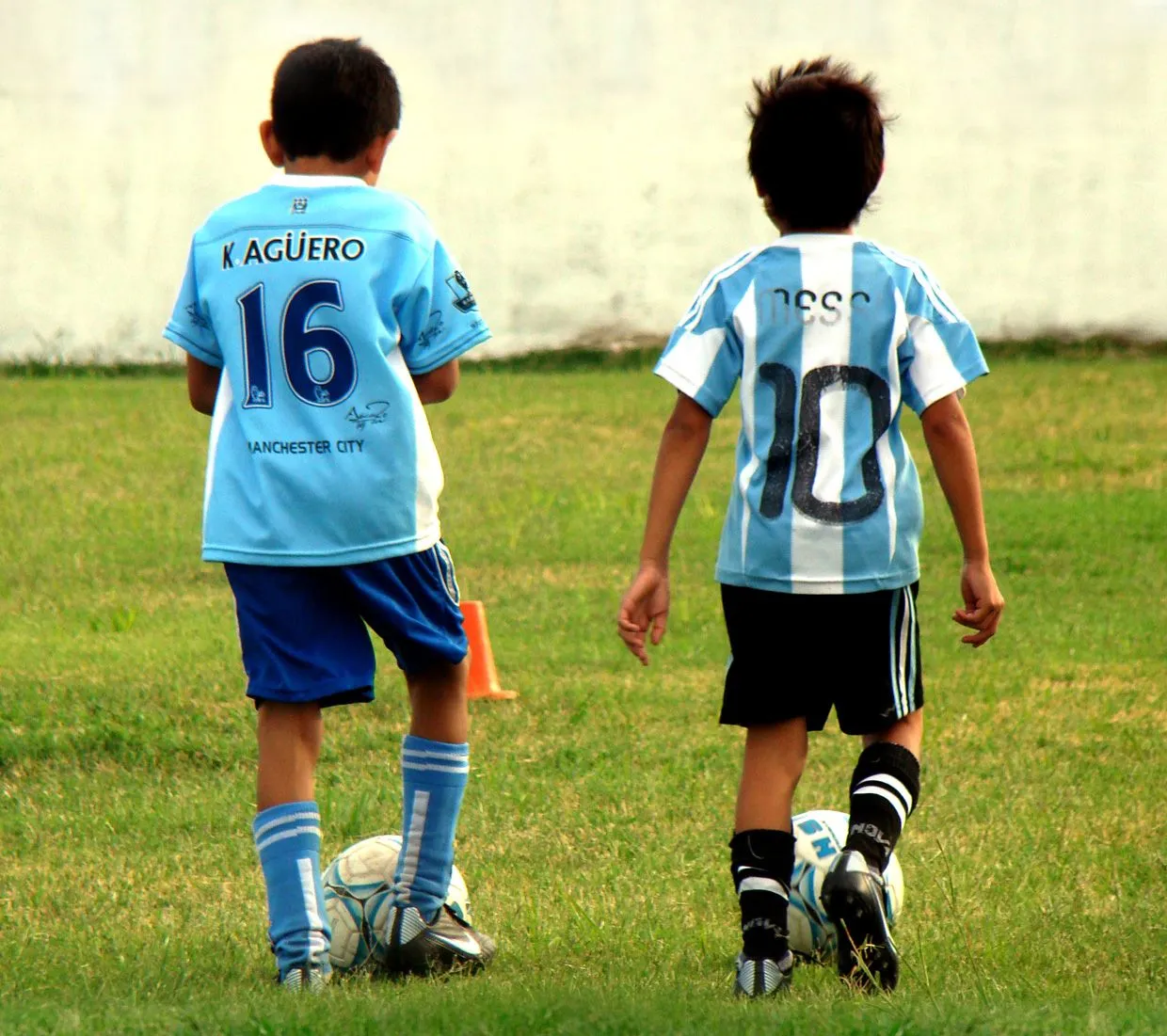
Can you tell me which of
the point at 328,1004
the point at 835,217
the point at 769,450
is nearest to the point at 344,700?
the point at 328,1004

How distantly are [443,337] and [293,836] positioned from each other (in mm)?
953

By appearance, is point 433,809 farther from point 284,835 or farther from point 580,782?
point 580,782

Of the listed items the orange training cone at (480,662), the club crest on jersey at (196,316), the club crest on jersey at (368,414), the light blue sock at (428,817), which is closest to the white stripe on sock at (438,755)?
the light blue sock at (428,817)

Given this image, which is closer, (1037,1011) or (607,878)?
(1037,1011)

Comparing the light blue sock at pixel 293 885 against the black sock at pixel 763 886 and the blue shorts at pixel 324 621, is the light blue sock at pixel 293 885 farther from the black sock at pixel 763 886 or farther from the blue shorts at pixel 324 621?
the black sock at pixel 763 886

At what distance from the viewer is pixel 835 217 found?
11.3 feet

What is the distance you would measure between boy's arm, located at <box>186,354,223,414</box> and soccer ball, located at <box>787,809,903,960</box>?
148 cm

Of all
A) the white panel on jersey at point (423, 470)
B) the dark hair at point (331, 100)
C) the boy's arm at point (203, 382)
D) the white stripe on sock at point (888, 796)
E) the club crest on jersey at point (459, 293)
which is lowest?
the white stripe on sock at point (888, 796)

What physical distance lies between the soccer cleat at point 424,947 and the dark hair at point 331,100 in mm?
1463

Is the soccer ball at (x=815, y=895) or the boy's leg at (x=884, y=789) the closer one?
the boy's leg at (x=884, y=789)

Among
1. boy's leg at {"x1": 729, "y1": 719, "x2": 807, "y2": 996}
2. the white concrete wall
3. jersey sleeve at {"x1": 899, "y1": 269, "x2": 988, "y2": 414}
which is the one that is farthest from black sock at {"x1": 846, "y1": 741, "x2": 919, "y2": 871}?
the white concrete wall

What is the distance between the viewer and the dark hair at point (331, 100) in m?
3.42

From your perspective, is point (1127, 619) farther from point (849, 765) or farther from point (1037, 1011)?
point (1037, 1011)

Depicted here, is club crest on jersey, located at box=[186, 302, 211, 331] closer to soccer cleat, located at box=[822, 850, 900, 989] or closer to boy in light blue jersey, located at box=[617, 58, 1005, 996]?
boy in light blue jersey, located at box=[617, 58, 1005, 996]
